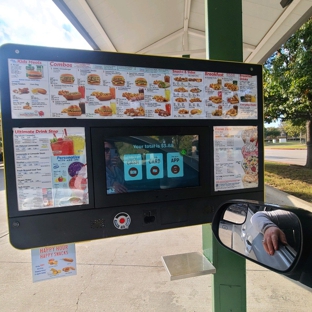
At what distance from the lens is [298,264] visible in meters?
0.88

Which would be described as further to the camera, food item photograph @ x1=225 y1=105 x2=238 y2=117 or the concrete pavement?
the concrete pavement

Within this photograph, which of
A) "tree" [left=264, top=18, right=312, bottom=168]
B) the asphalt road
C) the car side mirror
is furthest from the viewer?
the asphalt road

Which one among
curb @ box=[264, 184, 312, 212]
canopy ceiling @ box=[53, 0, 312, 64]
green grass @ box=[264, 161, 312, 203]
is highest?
canopy ceiling @ box=[53, 0, 312, 64]

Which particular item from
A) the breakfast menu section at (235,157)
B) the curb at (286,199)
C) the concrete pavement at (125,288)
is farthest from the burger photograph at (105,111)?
the curb at (286,199)

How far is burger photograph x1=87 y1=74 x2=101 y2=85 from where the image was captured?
1.20m

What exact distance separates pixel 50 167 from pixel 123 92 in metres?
0.55

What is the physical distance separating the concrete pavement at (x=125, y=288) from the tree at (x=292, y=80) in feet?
20.2

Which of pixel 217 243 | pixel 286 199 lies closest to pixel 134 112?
pixel 217 243

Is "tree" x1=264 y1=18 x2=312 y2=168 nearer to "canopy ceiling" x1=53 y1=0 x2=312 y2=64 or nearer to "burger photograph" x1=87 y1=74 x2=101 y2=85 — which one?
"canopy ceiling" x1=53 y1=0 x2=312 y2=64

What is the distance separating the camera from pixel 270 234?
1.02m

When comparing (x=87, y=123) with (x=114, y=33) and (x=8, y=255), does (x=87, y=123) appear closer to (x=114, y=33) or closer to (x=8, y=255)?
(x=114, y=33)

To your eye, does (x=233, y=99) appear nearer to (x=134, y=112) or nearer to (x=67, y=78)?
(x=134, y=112)

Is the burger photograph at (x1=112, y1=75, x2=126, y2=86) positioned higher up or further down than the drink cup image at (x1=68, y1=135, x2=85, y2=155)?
higher up

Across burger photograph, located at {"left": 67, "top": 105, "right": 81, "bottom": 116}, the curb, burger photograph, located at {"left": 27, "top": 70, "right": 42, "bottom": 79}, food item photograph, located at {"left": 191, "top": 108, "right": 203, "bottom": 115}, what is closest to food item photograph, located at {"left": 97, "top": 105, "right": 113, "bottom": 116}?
burger photograph, located at {"left": 67, "top": 105, "right": 81, "bottom": 116}
